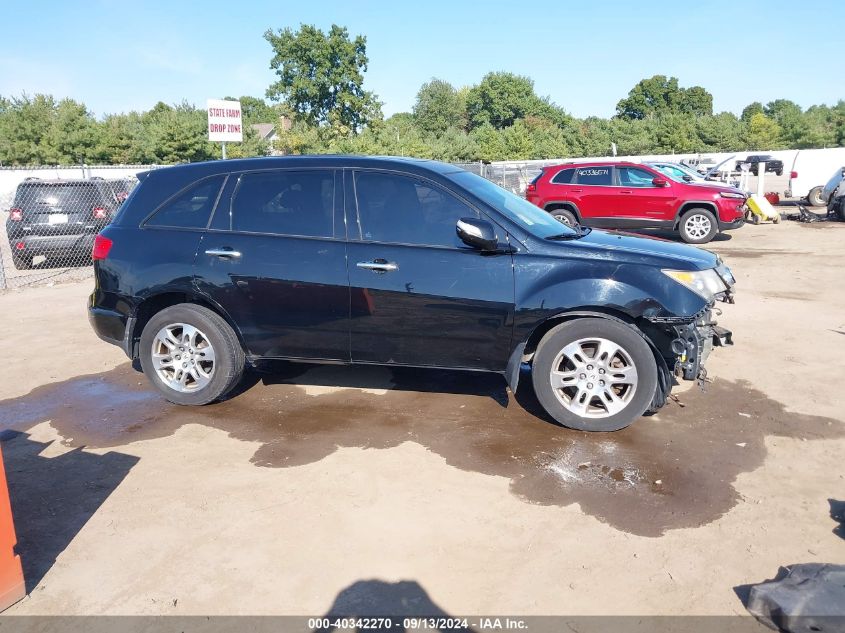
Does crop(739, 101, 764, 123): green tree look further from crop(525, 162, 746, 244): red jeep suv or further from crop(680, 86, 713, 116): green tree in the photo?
crop(525, 162, 746, 244): red jeep suv

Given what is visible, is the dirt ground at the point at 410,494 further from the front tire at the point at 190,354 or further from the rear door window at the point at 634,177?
the rear door window at the point at 634,177

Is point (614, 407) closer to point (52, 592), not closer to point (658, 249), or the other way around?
point (658, 249)

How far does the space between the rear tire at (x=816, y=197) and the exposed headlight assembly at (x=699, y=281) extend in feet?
64.4

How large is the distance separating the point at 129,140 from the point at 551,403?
45419 millimetres

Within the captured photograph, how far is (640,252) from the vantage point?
4691 millimetres

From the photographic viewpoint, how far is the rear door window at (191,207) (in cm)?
524

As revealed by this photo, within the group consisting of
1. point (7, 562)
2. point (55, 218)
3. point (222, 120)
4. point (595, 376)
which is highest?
point (222, 120)

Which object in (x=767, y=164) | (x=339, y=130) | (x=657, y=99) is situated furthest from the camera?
(x=657, y=99)

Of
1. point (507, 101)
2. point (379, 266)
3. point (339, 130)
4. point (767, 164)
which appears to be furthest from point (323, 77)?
point (379, 266)

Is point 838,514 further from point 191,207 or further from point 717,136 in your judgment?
point 717,136

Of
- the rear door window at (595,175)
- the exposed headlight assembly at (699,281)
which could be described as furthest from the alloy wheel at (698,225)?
the exposed headlight assembly at (699,281)

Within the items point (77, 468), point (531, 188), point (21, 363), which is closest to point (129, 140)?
point (531, 188)

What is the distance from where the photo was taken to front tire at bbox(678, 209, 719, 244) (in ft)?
47.6

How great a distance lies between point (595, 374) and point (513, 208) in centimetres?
144
